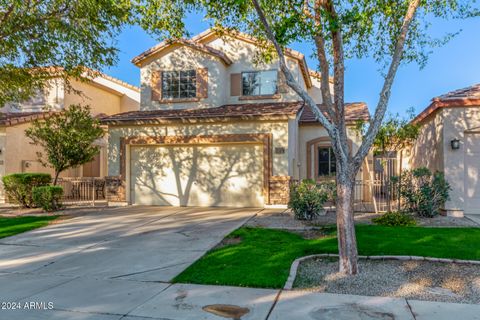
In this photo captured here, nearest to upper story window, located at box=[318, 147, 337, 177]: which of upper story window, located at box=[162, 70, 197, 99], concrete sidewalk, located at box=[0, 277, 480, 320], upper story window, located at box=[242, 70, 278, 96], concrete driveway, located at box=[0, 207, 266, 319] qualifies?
upper story window, located at box=[242, 70, 278, 96]

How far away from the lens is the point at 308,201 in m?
10.6

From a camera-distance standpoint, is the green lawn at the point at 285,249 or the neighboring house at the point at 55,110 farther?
the neighboring house at the point at 55,110

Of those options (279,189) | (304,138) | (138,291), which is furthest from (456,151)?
(138,291)

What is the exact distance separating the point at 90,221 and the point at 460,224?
1117 cm

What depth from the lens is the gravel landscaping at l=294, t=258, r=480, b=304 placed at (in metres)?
5.10

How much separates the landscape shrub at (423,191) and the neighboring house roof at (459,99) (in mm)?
2351

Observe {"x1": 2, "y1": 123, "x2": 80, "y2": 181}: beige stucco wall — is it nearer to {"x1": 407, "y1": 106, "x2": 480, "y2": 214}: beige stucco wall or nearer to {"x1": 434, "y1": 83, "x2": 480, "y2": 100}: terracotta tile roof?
{"x1": 407, "y1": 106, "x2": 480, "y2": 214}: beige stucco wall

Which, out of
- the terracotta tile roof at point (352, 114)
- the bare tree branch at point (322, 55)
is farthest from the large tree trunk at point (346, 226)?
the terracotta tile roof at point (352, 114)

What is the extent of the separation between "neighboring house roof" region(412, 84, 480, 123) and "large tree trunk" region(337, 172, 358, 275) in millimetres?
7934

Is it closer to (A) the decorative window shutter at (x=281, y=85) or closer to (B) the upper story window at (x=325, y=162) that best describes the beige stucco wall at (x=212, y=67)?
(A) the decorative window shutter at (x=281, y=85)

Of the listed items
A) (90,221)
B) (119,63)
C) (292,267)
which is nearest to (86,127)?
(119,63)

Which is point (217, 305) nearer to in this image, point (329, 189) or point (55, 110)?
point (329, 189)

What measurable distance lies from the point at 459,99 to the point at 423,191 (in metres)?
3.33

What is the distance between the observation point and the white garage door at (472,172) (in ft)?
38.4
